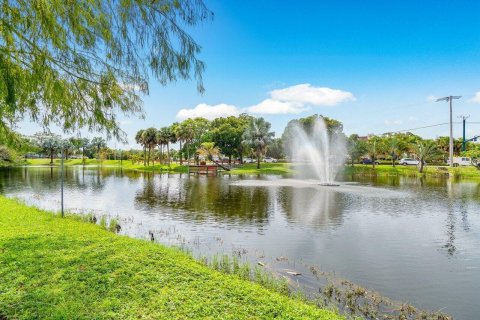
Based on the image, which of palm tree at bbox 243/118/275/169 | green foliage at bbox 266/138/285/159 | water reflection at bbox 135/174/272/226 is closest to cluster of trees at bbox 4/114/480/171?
palm tree at bbox 243/118/275/169

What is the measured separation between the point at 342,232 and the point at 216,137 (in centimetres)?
6444

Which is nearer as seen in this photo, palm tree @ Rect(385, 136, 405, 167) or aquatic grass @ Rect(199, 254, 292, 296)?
aquatic grass @ Rect(199, 254, 292, 296)

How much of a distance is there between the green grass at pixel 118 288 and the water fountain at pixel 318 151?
3465 cm

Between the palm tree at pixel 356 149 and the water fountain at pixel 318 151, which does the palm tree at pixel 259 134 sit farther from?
the palm tree at pixel 356 149

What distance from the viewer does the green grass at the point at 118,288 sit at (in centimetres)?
632

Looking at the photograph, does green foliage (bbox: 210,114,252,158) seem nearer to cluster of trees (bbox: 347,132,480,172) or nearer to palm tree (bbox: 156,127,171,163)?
palm tree (bbox: 156,127,171,163)

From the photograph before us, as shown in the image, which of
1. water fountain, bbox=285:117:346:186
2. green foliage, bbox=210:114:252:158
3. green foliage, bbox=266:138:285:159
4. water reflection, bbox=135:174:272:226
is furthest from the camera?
green foliage, bbox=266:138:285:159

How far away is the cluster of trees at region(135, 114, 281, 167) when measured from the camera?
231 ft

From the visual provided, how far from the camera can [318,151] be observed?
57.1 metres

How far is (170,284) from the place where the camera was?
25.1 feet

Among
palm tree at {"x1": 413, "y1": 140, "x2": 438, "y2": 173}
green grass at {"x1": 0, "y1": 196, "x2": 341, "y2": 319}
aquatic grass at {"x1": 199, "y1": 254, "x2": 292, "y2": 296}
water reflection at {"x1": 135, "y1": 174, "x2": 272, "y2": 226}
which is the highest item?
palm tree at {"x1": 413, "y1": 140, "x2": 438, "y2": 173}

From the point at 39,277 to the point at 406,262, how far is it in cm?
1186

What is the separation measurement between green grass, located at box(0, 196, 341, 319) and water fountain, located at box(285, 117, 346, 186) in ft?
114

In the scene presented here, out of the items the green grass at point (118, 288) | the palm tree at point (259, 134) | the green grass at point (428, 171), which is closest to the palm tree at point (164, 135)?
the palm tree at point (259, 134)
